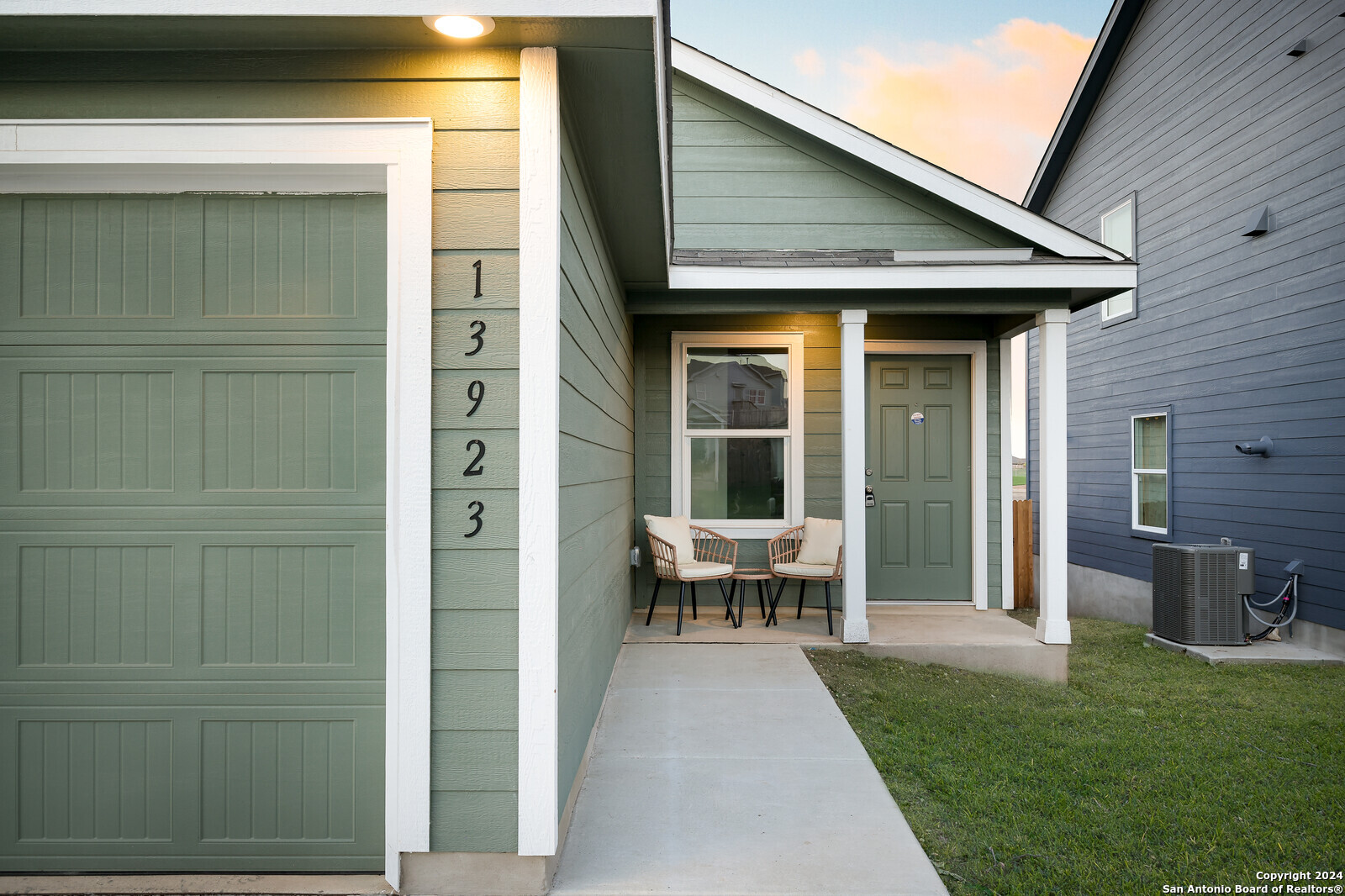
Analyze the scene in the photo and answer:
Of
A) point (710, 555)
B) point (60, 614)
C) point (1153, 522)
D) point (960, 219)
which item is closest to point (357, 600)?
point (60, 614)

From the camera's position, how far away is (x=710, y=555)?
18.4 feet

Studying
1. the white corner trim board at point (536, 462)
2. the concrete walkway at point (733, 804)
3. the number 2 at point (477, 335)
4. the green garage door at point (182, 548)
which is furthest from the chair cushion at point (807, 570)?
the number 2 at point (477, 335)

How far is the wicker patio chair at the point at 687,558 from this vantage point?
4.98 m

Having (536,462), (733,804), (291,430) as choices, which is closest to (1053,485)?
(733,804)

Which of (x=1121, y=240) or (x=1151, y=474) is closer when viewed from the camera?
(x=1151, y=474)

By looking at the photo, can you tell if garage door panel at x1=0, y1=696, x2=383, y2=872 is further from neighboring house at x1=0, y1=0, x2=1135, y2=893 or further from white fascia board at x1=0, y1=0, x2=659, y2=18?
white fascia board at x1=0, y1=0, x2=659, y2=18

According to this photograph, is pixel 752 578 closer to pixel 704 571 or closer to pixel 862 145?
pixel 704 571

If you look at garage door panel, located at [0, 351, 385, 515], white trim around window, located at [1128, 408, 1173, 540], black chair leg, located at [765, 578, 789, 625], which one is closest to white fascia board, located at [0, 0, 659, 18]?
garage door panel, located at [0, 351, 385, 515]

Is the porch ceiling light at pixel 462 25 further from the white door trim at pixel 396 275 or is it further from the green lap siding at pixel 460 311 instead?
the white door trim at pixel 396 275

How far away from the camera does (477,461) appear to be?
1.94 metres

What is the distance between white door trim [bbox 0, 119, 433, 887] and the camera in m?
1.90

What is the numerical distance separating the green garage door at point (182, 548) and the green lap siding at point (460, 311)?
234mm

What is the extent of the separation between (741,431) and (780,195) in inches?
72.5

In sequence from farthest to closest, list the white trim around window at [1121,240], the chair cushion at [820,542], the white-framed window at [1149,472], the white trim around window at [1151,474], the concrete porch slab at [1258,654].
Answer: the white trim around window at [1121,240] → the white-framed window at [1149,472] → the white trim around window at [1151,474] → the chair cushion at [820,542] → the concrete porch slab at [1258,654]
